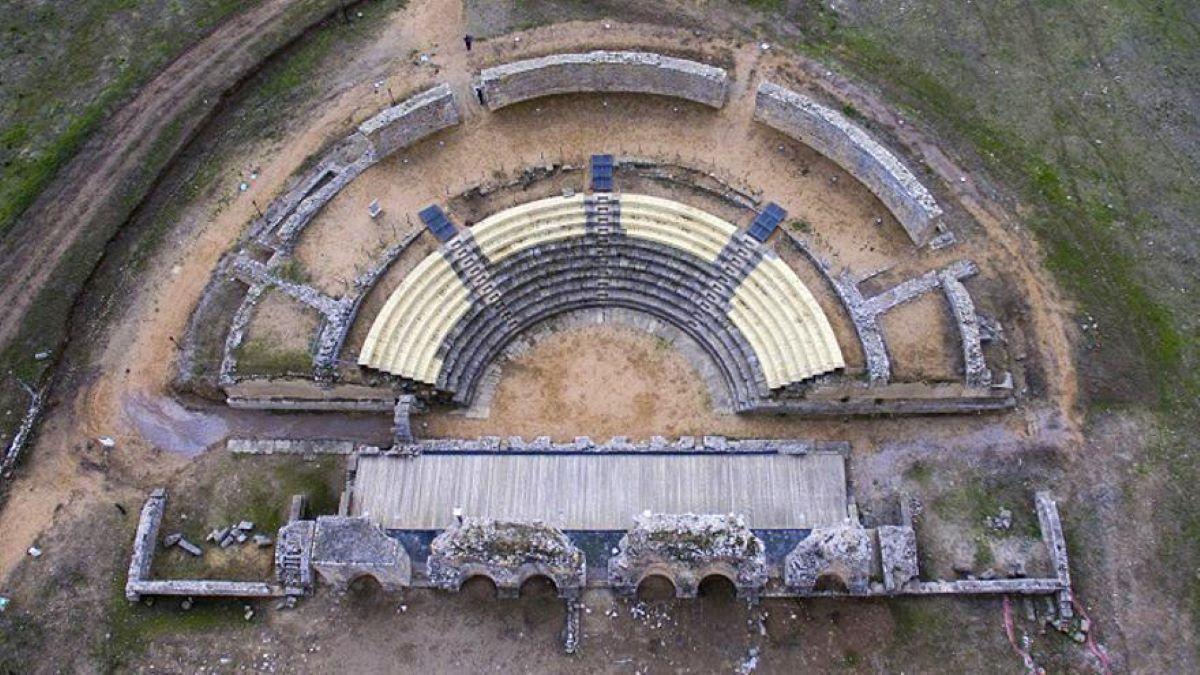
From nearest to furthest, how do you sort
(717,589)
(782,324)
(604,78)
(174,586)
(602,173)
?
1. (174,586)
2. (717,589)
3. (782,324)
4. (602,173)
5. (604,78)

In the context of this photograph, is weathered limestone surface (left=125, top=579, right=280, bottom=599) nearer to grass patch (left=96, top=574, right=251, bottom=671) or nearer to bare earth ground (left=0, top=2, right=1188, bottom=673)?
grass patch (left=96, top=574, right=251, bottom=671)

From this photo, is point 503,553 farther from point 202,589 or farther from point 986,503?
point 986,503

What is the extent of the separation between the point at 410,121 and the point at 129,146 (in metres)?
15.1

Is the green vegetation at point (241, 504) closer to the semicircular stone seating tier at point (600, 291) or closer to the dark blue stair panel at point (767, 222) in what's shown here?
the semicircular stone seating tier at point (600, 291)

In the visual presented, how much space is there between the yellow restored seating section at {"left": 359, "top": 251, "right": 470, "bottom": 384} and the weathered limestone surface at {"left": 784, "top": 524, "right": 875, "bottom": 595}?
1670 cm

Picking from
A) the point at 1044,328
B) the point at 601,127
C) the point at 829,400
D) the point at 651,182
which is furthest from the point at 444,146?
the point at 1044,328

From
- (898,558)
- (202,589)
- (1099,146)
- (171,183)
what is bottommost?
(202,589)

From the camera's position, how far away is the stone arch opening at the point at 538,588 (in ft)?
106

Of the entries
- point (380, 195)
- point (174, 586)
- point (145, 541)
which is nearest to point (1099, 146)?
point (380, 195)

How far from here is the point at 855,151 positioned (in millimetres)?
38844

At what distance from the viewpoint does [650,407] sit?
37.4 meters

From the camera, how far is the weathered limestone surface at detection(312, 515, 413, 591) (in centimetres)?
3053

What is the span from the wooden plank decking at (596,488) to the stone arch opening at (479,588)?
8.52 ft

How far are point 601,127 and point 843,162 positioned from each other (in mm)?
11860
